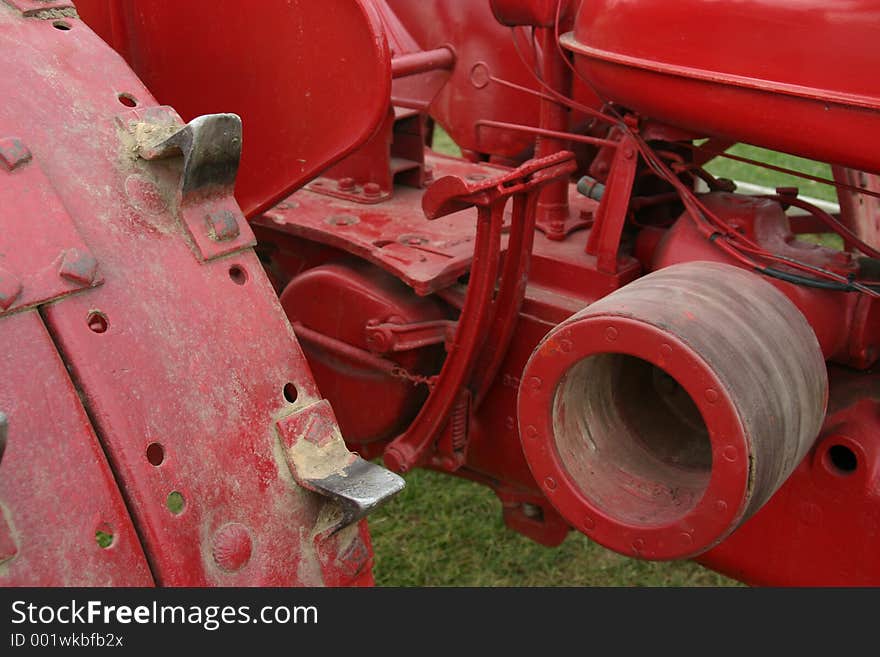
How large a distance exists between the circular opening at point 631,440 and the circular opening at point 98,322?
601 millimetres

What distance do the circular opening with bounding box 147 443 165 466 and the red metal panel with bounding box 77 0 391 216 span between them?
59 cm

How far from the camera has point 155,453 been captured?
3.32ft

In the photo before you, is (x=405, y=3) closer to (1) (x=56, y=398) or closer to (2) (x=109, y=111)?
(2) (x=109, y=111)

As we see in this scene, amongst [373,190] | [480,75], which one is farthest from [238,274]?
[480,75]

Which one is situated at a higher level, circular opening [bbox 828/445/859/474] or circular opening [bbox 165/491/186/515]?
circular opening [bbox 165/491/186/515]

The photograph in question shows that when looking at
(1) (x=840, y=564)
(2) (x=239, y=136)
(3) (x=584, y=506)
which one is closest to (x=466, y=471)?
(3) (x=584, y=506)

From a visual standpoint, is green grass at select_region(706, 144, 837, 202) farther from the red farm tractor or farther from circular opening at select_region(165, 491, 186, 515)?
circular opening at select_region(165, 491, 186, 515)

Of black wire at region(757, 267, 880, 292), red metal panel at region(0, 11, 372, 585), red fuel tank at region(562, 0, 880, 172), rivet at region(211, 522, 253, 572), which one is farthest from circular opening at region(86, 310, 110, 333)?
black wire at region(757, 267, 880, 292)

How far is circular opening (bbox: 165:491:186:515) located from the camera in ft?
3.30

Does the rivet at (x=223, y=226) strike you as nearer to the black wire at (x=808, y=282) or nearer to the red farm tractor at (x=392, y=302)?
the red farm tractor at (x=392, y=302)

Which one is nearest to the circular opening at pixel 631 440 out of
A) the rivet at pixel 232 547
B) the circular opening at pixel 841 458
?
the circular opening at pixel 841 458

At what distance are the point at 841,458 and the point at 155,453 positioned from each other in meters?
0.97

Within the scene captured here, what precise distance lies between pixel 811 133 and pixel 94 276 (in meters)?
0.85

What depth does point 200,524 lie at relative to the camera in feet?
3.37
